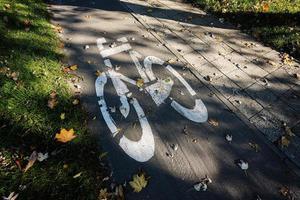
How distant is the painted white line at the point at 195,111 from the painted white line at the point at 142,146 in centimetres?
64

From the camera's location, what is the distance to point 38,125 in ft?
12.9

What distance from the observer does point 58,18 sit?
661 cm

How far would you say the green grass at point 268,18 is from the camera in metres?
5.70

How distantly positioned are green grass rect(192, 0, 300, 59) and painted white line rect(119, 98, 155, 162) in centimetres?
359

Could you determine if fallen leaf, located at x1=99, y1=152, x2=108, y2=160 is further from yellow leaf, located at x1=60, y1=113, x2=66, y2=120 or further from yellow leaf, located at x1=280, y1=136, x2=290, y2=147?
yellow leaf, located at x1=280, y1=136, x2=290, y2=147

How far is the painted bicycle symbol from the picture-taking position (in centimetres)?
392

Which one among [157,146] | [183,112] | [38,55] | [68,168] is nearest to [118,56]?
[38,55]

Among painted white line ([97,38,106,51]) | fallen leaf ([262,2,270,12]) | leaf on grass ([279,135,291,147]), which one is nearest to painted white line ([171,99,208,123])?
leaf on grass ([279,135,291,147])

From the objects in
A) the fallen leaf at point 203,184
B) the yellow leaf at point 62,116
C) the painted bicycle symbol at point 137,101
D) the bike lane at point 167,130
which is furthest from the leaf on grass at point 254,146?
the yellow leaf at point 62,116

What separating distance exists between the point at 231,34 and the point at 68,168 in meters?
4.67

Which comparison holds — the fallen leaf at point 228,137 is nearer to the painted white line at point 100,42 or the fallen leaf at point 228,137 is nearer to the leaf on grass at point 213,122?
the leaf on grass at point 213,122

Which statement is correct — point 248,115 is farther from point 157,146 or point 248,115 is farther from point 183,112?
point 157,146

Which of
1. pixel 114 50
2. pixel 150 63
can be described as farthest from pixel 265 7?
pixel 114 50

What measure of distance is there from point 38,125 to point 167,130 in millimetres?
1984
